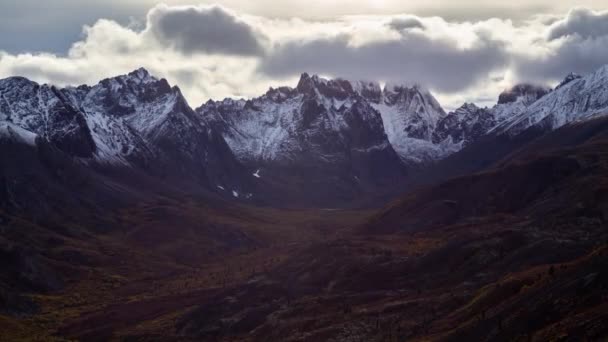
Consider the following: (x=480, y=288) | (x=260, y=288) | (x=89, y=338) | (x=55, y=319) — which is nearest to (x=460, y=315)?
(x=480, y=288)

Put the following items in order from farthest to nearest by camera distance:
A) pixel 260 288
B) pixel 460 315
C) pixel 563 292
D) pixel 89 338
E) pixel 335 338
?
pixel 260 288
pixel 89 338
pixel 335 338
pixel 460 315
pixel 563 292

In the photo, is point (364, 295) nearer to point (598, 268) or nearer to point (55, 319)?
point (598, 268)

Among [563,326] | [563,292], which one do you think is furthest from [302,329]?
[563,326]

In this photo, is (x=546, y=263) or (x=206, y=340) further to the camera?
(x=206, y=340)

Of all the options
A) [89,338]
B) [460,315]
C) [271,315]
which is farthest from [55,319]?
[460,315]

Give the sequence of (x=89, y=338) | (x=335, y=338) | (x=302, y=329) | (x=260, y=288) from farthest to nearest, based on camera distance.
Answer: (x=260, y=288), (x=89, y=338), (x=302, y=329), (x=335, y=338)

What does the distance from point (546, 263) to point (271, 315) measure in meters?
49.3

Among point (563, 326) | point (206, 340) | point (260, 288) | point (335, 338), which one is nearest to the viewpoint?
point (563, 326)

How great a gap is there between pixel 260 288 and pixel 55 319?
48.0 m

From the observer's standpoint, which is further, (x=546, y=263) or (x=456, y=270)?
(x=456, y=270)

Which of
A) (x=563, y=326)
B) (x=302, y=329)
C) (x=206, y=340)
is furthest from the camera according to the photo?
(x=206, y=340)

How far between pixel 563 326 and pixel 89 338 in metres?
105

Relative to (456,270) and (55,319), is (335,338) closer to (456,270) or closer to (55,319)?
(456,270)

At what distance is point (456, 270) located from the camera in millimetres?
154750
